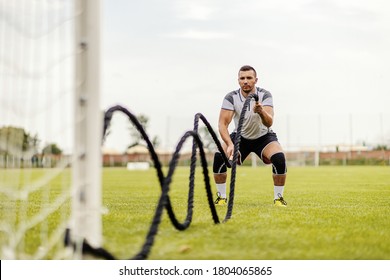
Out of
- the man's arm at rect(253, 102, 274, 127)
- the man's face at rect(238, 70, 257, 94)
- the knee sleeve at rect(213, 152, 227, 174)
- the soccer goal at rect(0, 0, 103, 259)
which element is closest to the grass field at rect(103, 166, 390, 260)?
the soccer goal at rect(0, 0, 103, 259)

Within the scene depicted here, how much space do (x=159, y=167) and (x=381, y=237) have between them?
1.93 meters

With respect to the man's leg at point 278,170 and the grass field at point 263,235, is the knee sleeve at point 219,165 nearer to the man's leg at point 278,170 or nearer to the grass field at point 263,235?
the man's leg at point 278,170

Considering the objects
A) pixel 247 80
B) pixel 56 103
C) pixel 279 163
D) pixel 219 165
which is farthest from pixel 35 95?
pixel 279 163

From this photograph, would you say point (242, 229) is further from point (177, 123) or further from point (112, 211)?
point (177, 123)

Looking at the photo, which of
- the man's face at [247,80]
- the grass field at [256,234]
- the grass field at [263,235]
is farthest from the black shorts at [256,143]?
the grass field at [263,235]

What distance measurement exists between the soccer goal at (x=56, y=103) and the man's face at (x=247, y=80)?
14.2 ft

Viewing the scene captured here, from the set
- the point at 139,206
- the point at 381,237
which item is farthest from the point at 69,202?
the point at 381,237

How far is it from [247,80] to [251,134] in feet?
2.86

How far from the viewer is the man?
7.96 metres

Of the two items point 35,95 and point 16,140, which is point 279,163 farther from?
point 35,95

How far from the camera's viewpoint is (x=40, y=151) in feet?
13.9

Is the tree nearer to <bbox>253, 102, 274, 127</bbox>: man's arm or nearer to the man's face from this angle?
<bbox>253, 102, 274, 127</bbox>: man's arm

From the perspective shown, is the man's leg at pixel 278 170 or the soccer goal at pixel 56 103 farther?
the man's leg at pixel 278 170

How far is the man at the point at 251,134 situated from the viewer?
313 inches
